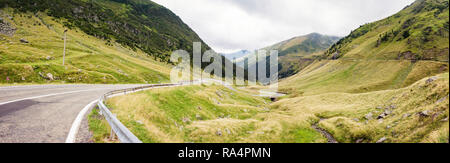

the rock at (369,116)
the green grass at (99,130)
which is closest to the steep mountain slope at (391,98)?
the rock at (369,116)

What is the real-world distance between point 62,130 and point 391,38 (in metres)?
208

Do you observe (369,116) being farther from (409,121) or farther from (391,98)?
(409,121)

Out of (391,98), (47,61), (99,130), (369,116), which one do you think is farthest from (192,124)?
(47,61)

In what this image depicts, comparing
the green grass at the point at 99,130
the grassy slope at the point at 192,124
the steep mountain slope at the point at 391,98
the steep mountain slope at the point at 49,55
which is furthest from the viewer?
the steep mountain slope at the point at 49,55

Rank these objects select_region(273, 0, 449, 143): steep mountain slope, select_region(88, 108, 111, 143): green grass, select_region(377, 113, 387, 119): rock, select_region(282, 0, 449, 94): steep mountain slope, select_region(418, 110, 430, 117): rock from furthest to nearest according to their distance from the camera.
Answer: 1. select_region(282, 0, 449, 94): steep mountain slope
2. select_region(377, 113, 387, 119): rock
3. select_region(273, 0, 449, 143): steep mountain slope
4. select_region(418, 110, 430, 117): rock
5. select_region(88, 108, 111, 143): green grass

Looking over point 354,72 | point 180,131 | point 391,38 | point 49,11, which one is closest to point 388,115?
point 180,131

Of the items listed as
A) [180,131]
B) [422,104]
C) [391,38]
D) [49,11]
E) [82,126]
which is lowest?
[180,131]

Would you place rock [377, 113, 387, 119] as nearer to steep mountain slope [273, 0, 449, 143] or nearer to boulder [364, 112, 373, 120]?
steep mountain slope [273, 0, 449, 143]

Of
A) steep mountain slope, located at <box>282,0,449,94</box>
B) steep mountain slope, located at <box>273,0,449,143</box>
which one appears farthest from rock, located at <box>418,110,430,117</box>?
A: steep mountain slope, located at <box>282,0,449,94</box>

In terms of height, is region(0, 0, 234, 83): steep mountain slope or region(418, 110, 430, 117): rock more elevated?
region(0, 0, 234, 83): steep mountain slope

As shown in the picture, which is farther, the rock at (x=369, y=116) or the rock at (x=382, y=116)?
the rock at (x=369, y=116)

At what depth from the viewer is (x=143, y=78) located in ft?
249

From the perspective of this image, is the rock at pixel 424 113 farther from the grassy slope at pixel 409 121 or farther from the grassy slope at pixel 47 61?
the grassy slope at pixel 47 61
